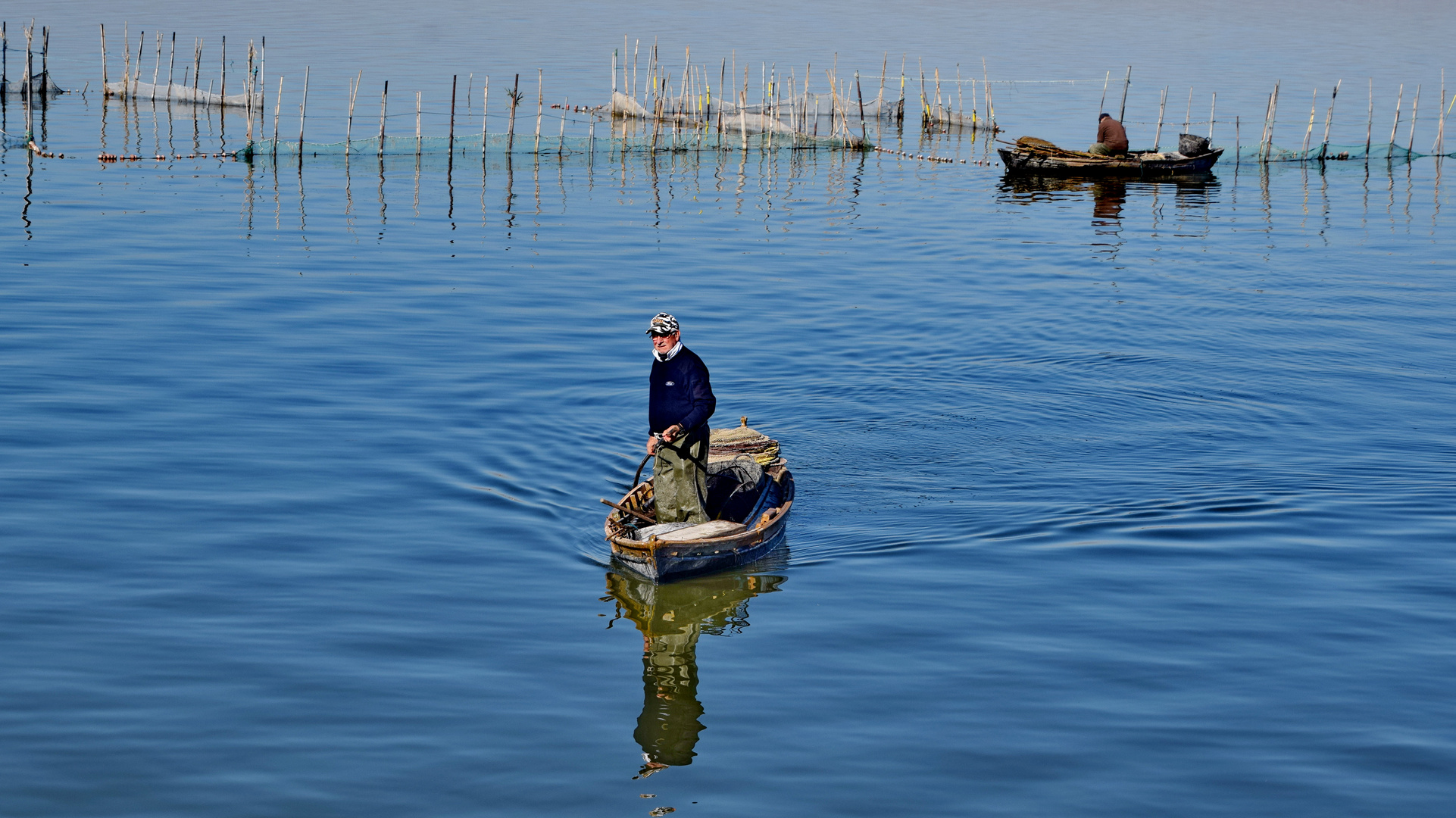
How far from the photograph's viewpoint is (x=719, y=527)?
42.1 feet

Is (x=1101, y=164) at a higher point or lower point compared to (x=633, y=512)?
higher

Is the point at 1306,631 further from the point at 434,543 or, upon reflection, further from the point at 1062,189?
the point at 1062,189

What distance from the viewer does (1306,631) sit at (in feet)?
→ 37.4

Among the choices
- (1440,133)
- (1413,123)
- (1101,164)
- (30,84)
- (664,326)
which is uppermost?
(30,84)

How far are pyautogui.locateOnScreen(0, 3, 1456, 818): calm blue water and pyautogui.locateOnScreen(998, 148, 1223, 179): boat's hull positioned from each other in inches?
361

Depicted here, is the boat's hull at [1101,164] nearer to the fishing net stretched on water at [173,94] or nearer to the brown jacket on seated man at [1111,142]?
the brown jacket on seated man at [1111,142]

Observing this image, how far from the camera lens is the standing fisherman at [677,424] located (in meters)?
12.5

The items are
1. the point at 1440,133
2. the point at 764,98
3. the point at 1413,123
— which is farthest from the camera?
the point at 764,98

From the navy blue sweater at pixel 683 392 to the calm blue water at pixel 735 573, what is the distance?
4.83ft

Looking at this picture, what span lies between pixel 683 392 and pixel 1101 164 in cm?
3125

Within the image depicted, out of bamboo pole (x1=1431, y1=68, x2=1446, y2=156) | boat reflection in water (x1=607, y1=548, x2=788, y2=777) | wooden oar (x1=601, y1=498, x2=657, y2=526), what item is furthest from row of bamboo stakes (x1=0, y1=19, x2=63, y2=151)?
bamboo pole (x1=1431, y1=68, x2=1446, y2=156)

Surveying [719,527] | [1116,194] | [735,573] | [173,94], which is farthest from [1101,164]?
[173,94]

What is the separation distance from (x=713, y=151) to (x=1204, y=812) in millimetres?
38926

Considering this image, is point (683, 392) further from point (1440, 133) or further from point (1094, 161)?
point (1440, 133)
